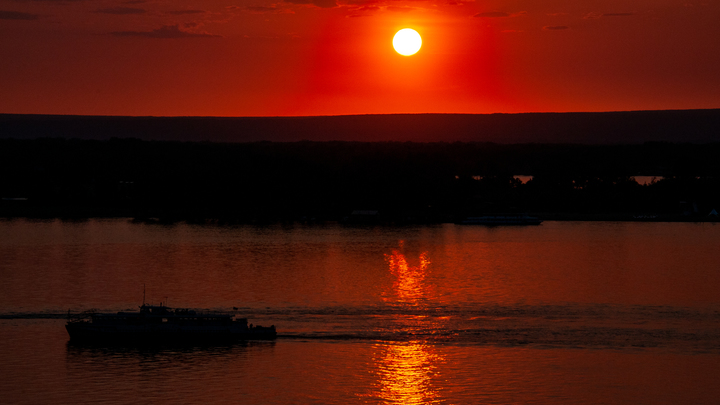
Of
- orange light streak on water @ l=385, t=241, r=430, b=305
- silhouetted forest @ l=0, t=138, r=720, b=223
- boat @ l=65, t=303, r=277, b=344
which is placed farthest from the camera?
silhouetted forest @ l=0, t=138, r=720, b=223

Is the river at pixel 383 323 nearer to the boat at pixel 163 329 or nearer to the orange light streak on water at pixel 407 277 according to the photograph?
the orange light streak on water at pixel 407 277

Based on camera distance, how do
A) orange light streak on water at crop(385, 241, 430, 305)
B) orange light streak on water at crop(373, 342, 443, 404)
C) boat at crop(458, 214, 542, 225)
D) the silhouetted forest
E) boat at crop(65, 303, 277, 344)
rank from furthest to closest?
the silhouetted forest, boat at crop(458, 214, 542, 225), orange light streak on water at crop(385, 241, 430, 305), boat at crop(65, 303, 277, 344), orange light streak on water at crop(373, 342, 443, 404)

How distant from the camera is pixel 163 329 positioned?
4850cm

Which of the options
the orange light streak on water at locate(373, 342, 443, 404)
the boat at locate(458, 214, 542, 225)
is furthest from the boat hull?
the boat at locate(458, 214, 542, 225)

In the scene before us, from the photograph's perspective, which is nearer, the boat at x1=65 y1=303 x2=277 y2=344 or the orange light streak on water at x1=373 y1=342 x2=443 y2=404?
the orange light streak on water at x1=373 y1=342 x2=443 y2=404

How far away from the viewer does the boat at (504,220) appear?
13288 cm

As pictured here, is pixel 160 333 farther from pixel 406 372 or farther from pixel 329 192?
pixel 329 192

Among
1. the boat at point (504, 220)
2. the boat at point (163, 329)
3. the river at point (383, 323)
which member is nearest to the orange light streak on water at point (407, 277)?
the river at point (383, 323)

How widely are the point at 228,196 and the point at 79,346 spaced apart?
111 metres

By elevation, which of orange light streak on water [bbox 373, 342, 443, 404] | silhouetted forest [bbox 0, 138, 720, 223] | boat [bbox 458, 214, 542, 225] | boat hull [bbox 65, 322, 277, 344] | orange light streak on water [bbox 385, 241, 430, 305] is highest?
silhouetted forest [bbox 0, 138, 720, 223]

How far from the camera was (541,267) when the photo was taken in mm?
79000

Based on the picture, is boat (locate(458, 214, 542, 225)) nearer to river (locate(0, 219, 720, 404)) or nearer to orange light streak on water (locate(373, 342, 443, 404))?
river (locate(0, 219, 720, 404))

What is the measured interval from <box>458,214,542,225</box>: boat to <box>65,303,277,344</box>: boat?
88482mm

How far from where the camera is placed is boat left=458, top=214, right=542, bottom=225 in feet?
436
